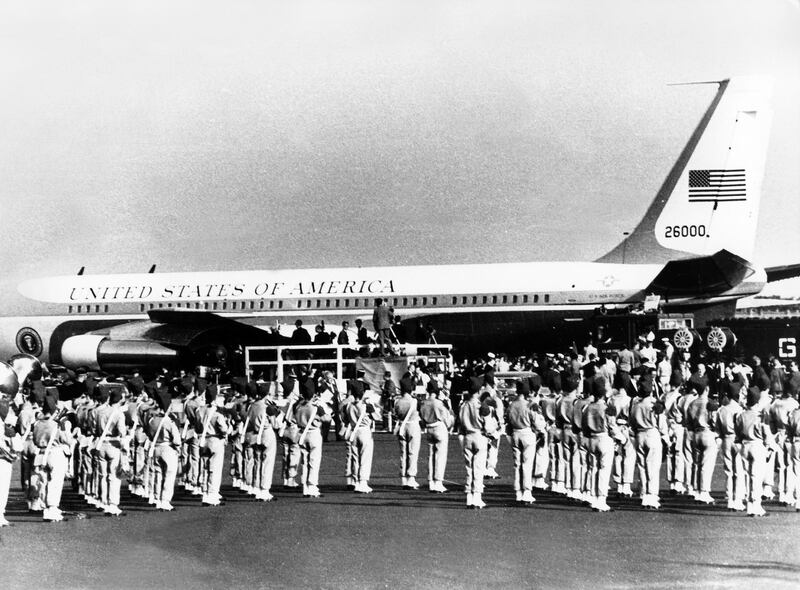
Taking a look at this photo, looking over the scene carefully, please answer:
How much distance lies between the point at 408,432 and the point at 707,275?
16158 mm

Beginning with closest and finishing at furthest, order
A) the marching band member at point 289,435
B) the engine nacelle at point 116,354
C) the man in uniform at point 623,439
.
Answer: the man in uniform at point 623,439 < the marching band member at point 289,435 < the engine nacelle at point 116,354

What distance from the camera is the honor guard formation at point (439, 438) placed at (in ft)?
46.8

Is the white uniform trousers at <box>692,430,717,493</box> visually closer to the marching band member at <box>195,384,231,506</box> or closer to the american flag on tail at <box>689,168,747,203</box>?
the marching band member at <box>195,384,231,506</box>

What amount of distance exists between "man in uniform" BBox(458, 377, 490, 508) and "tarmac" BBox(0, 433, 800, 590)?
0.30 metres

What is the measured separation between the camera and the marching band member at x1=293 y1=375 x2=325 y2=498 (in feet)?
51.9

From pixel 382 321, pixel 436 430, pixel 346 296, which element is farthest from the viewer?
pixel 346 296

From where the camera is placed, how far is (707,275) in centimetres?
3005

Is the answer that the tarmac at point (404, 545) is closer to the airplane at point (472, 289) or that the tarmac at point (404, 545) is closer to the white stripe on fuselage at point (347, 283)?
the airplane at point (472, 289)

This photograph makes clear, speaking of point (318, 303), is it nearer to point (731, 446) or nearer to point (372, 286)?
point (372, 286)

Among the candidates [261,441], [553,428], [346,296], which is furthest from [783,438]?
[346,296]

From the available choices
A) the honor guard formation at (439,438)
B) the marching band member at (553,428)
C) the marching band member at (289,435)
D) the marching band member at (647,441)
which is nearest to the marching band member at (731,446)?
the honor guard formation at (439,438)

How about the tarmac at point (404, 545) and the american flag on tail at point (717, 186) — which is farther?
the american flag on tail at point (717, 186)

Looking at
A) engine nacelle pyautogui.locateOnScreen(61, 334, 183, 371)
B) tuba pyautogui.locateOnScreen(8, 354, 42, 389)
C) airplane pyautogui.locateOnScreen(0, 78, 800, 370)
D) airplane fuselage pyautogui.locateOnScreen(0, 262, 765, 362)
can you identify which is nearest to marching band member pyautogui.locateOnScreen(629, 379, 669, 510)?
tuba pyautogui.locateOnScreen(8, 354, 42, 389)

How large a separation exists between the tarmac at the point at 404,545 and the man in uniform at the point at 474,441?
0.97 ft
